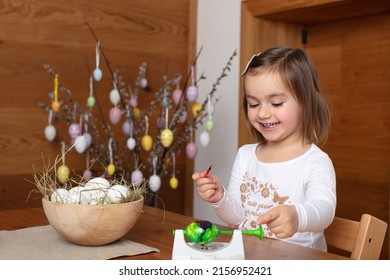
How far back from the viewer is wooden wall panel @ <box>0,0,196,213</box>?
7.81ft

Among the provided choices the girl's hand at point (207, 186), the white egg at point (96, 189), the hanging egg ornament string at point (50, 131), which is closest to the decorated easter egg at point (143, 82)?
the hanging egg ornament string at point (50, 131)

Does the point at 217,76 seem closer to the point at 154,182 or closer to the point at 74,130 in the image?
the point at 154,182

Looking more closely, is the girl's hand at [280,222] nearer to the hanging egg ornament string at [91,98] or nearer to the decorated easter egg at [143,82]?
the hanging egg ornament string at [91,98]

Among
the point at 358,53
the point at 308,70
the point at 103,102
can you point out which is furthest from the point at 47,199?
the point at 358,53

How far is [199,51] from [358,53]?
795 millimetres

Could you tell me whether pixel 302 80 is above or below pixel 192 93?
above

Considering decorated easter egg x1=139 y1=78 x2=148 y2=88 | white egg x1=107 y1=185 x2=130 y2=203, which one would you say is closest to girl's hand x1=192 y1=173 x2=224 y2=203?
white egg x1=107 y1=185 x2=130 y2=203

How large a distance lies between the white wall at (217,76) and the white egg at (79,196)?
171cm

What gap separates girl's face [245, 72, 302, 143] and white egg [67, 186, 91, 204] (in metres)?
0.54

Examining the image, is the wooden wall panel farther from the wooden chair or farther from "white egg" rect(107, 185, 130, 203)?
the wooden chair

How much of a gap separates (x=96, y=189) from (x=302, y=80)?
659 mm

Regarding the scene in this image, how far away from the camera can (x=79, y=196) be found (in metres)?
1.05

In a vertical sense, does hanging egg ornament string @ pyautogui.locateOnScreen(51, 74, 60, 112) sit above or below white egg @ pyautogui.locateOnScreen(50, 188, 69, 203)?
above

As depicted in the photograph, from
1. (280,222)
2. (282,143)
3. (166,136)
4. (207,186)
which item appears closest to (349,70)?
(166,136)
